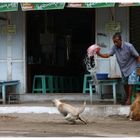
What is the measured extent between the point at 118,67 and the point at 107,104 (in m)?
1.05

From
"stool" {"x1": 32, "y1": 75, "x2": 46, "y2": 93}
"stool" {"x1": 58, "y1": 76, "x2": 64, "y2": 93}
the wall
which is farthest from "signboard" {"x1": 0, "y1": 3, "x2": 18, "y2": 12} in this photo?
"stool" {"x1": 58, "y1": 76, "x2": 64, "y2": 93}

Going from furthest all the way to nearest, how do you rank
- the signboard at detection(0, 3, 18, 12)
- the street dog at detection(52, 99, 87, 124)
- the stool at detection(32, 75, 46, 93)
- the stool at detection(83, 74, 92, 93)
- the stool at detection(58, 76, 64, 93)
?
the stool at detection(58, 76, 64, 93), the stool at detection(32, 75, 46, 93), the stool at detection(83, 74, 92, 93), the signboard at detection(0, 3, 18, 12), the street dog at detection(52, 99, 87, 124)

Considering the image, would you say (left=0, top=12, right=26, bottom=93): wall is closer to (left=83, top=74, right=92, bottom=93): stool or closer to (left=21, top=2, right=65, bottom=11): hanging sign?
(left=21, top=2, right=65, bottom=11): hanging sign

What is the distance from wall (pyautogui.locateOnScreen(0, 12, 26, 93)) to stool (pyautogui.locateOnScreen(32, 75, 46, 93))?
36cm

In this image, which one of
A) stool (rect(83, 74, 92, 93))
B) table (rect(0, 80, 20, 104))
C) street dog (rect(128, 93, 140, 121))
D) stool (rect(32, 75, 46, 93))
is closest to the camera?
street dog (rect(128, 93, 140, 121))

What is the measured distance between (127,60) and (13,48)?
3.15 metres

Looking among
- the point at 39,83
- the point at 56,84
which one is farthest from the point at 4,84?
the point at 56,84

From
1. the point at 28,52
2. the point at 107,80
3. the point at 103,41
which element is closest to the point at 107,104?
the point at 107,80

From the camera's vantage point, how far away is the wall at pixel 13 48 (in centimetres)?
1496

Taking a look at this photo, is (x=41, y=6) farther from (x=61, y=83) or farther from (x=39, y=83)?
(x=61, y=83)

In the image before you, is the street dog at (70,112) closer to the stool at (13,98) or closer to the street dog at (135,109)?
the street dog at (135,109)

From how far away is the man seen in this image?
13.6 meters

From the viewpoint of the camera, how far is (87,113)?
13.7m

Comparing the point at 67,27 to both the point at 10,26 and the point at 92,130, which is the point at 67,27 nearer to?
the point at 10,26
